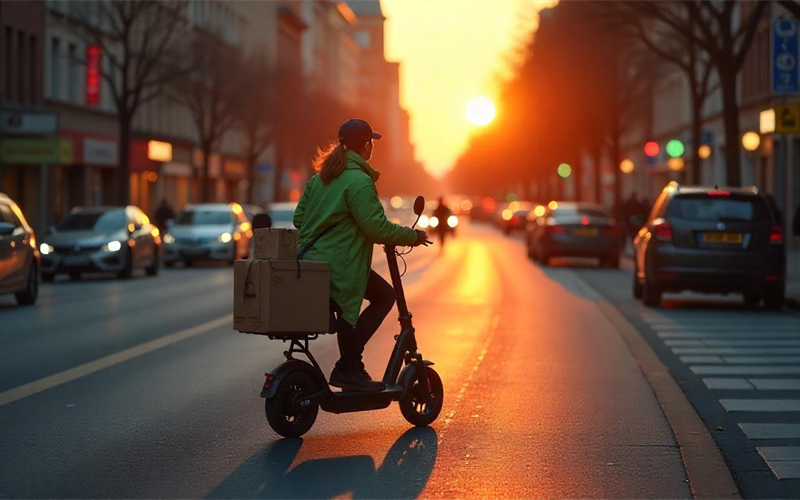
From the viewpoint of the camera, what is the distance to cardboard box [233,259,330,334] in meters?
8.51

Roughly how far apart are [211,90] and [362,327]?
196ft

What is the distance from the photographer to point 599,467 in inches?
322

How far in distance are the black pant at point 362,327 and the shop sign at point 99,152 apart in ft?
155

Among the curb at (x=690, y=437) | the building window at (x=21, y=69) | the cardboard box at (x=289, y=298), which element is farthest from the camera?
the building window at (x=21, y=69)

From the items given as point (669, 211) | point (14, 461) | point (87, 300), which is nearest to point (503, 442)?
point (14, 461)

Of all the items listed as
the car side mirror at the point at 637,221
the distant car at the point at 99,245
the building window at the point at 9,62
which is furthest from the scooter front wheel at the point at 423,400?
the building window at the point at 9,62

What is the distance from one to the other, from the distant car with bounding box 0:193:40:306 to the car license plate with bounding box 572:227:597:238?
1722 cm

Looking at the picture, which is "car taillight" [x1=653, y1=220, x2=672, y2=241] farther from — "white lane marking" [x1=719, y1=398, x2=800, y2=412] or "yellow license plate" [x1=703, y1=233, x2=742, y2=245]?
"white lane marking" [x1=719, y1=398, x2=800, y2=412]

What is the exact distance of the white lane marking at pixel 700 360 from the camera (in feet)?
46.0

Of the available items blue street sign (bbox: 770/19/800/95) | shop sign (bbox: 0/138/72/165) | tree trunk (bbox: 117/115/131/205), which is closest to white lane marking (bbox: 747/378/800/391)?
blue street sign (bbox: 770/19/800/95)

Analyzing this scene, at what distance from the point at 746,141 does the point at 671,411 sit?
4028cm

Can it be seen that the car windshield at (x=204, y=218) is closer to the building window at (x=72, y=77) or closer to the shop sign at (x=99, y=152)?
the building window at (x=72, y=77)

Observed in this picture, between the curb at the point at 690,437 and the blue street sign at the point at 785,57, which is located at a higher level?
the blue street sign at the point at 785,57

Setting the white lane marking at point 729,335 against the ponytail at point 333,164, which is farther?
the white lane marking at point 729,335
